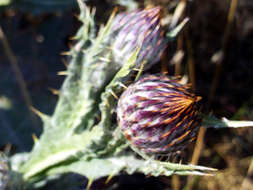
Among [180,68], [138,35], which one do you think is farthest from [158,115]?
[180,68]

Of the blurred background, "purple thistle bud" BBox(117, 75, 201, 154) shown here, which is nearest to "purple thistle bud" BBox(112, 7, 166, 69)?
"purple thistle bud" BBox(117, 75, 201, 154)

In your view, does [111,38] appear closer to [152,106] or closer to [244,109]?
[152,106]

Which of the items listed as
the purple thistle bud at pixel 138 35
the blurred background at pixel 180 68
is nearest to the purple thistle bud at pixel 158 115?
the purple thistle bud at pixel 138 35

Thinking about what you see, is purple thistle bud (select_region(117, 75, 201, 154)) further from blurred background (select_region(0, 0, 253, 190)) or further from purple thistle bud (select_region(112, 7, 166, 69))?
blurred background (select_region(0, 0, 253, 190))

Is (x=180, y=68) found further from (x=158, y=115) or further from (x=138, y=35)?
(x=158, y=115)

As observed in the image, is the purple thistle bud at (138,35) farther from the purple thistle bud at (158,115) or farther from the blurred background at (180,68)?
the blurred background at (180,68)

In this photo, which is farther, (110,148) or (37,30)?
(37,30)

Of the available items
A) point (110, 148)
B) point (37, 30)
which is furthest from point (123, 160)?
point (37, 30)
